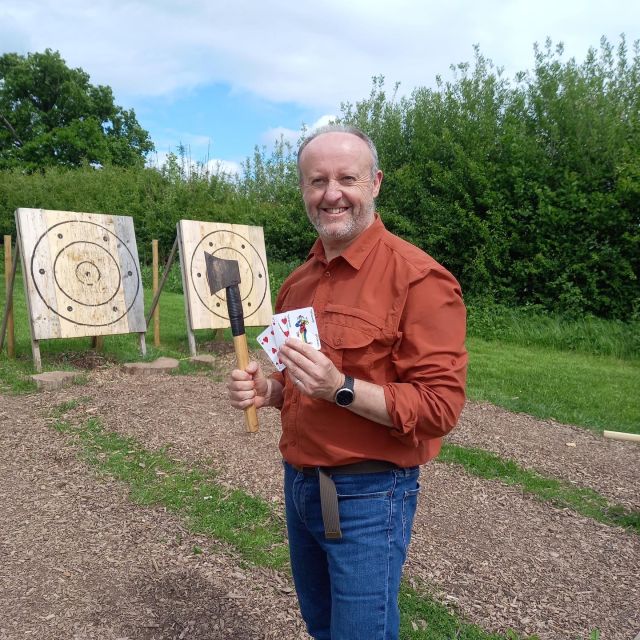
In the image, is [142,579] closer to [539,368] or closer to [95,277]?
[95,277]

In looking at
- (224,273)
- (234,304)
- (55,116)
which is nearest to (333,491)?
(234,304)

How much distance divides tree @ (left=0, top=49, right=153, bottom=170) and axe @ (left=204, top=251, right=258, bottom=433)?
34862 millimetres

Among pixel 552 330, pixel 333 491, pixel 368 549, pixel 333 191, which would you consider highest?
pixel 333 191

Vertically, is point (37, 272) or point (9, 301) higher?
point (37, 272)

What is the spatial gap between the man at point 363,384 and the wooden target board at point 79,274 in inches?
237

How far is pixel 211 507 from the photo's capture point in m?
3.91

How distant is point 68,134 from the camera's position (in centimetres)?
3388

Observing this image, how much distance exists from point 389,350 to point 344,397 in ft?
0.71

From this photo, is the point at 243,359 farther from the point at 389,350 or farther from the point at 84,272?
the point at 84,272

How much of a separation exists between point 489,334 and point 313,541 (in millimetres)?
9177

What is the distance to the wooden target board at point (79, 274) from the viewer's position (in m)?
6.98

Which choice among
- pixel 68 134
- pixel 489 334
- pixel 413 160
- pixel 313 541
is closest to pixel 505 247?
pixel 489 334

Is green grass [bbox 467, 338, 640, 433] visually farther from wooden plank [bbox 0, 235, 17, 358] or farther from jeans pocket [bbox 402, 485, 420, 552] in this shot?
wooden plank [bbox 0, 235, 17, 358]

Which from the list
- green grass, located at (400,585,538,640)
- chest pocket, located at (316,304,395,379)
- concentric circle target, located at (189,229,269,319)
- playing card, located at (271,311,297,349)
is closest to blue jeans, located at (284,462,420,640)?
chest pocket, located at (316,304,395,379)
